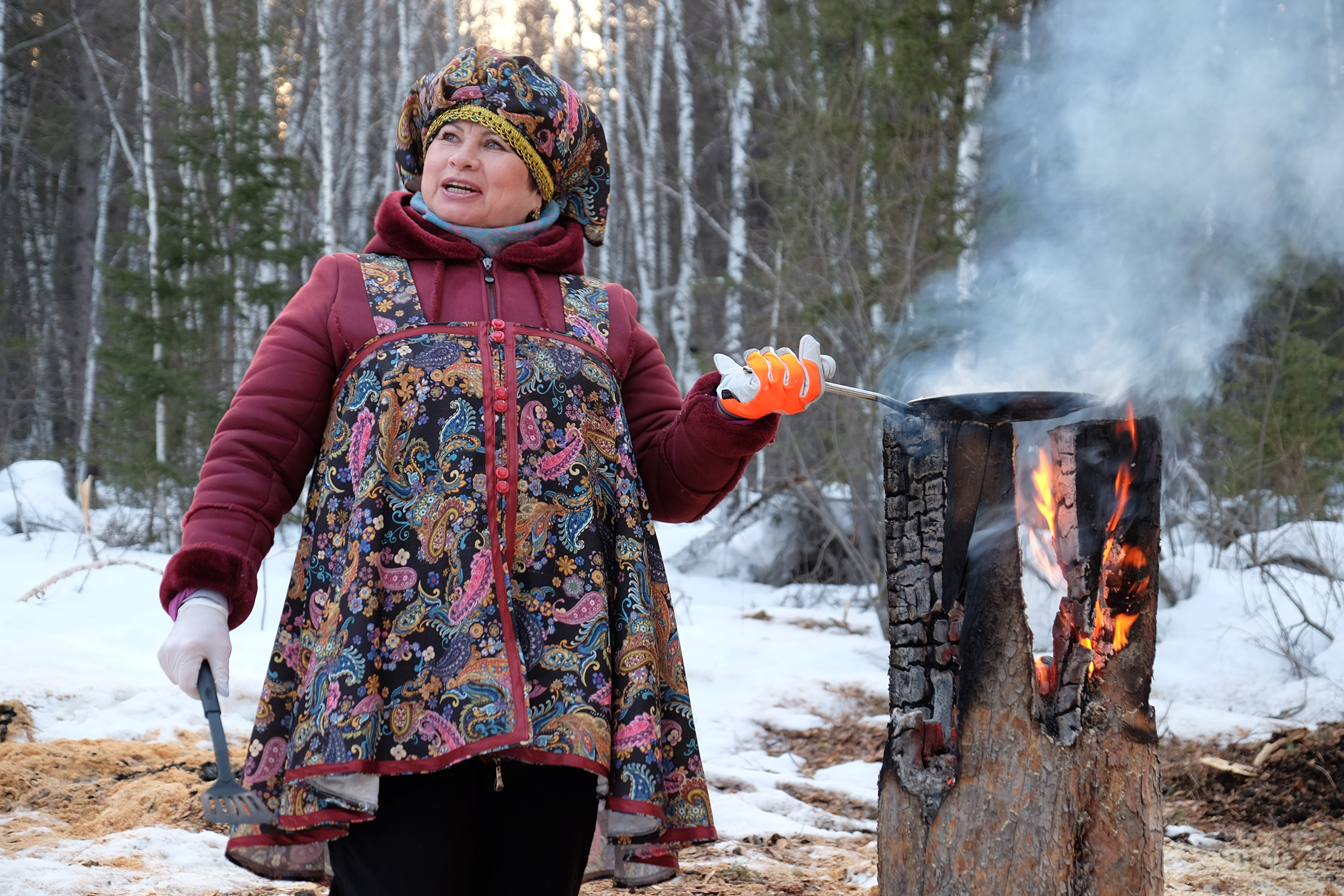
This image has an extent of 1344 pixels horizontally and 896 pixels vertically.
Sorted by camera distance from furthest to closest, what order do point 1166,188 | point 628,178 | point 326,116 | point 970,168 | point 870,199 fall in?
point 628,178 → point 326,116 → point 970,168 → point 870,199 → point 1166,188

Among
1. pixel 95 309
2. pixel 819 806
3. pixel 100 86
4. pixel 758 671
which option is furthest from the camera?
pixel 100 86

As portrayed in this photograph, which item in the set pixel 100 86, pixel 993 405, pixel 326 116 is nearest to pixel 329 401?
pixel 993 405

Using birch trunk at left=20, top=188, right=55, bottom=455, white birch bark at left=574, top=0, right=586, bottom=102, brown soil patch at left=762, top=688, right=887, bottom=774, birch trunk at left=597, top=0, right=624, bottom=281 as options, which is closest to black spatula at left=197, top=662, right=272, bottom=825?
brown soil patch at left=762, top=688, right=887, bottom=774

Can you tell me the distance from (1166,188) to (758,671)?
337 centimetres

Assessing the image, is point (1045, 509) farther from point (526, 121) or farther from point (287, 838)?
point (287, 838)

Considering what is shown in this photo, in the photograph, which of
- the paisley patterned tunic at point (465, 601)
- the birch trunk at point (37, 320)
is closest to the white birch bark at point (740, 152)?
the paisley patterned tunic at point (465, 601)

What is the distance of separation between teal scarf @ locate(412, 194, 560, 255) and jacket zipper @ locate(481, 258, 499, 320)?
2cm

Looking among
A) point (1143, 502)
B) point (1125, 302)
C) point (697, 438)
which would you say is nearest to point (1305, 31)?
point (1125, 302)

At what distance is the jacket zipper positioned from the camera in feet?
6.03

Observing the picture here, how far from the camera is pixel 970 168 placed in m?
8.38

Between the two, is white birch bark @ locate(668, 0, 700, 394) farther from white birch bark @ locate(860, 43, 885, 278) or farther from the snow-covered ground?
the snow-covered ground

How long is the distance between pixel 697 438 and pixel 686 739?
53cm

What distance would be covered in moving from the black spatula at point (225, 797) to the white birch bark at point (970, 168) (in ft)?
19.7

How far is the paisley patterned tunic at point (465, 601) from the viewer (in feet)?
5.17
